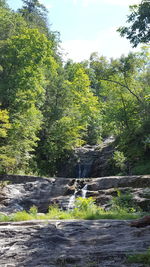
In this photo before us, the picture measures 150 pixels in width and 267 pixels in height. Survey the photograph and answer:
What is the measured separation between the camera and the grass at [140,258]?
414 cm

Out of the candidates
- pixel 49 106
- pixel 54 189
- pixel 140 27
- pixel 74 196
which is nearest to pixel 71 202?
pixel 74 196

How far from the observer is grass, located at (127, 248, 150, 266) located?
163 inches

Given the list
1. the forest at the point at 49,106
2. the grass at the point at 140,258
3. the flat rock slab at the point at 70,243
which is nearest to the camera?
the grass at the point at 140,258

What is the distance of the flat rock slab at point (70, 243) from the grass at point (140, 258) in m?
0.12

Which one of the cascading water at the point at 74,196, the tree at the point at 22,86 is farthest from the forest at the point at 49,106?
the cascading water at the point at 74,196

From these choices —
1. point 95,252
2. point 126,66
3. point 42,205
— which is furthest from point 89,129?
point 95,252

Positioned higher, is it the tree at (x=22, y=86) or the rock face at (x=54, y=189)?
the tree at (x=22, y=86)

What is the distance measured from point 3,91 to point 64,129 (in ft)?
21.0

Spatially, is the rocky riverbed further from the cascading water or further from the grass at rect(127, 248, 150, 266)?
the cascading water

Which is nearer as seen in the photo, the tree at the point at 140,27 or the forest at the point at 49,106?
the tree at the point at 140,27

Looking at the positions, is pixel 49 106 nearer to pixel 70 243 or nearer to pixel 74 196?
pixel 74 196

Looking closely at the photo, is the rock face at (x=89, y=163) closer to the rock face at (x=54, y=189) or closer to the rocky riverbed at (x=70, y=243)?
the rock face at (x=54, y=189)

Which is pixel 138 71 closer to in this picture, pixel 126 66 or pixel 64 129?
pixel 126 66

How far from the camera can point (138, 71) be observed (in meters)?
25.0
